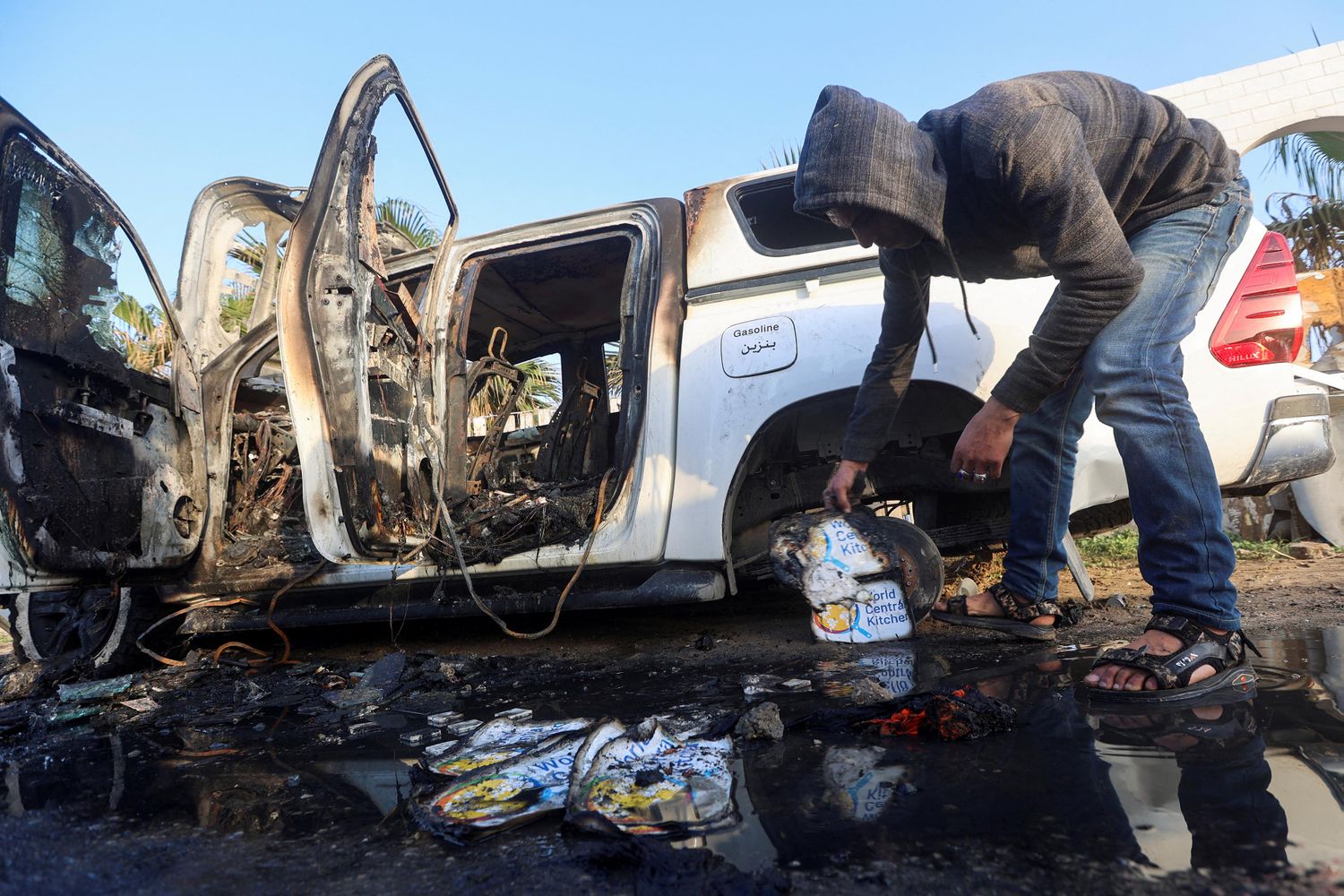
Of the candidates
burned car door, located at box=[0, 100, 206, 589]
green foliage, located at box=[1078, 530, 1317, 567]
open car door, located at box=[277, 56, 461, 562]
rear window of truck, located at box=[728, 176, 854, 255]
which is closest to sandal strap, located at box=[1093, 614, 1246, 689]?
rear window of truck, located at box=[728, 176, 854, 255]

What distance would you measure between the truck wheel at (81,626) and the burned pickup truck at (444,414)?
1 cm

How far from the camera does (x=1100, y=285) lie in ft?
5.76

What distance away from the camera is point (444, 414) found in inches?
128

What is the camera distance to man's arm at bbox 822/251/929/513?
2.20m

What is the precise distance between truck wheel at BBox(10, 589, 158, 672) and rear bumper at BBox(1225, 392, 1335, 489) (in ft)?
12.9

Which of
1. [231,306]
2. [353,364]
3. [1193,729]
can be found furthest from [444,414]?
[1193,729]

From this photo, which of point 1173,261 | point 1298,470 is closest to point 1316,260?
point 1298,470

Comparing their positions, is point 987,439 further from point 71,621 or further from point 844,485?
point 71,621

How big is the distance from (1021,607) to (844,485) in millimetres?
689

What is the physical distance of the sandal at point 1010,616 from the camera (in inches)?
95.0

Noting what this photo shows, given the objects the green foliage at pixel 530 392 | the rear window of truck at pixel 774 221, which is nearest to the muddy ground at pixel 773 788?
the rear window of truck at pixel 774 221

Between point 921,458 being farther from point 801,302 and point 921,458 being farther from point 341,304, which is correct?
point 341,304

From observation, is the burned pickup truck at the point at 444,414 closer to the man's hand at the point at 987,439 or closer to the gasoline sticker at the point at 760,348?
the gasoline sticker at the point at 760,348

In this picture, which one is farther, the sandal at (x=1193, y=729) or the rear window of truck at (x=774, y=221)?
the rear window of truck at (x=774, y=221)
